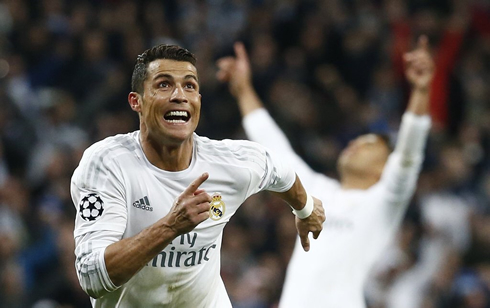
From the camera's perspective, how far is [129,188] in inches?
155

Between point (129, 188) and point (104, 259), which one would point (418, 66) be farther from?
point (104, 259)

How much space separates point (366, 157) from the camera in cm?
667

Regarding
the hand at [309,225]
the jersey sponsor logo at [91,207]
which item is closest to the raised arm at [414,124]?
the hand at [309,225]

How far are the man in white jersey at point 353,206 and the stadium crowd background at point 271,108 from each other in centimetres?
275

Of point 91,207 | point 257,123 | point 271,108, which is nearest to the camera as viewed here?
point 91,207

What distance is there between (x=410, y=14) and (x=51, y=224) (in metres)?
6.07

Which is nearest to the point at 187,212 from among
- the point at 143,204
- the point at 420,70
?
the point at 143,204

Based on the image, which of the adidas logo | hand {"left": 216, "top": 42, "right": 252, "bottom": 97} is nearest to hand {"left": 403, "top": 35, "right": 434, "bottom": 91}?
hand {"left": 216, "top": 42, "right": 252, "bottom": 97}

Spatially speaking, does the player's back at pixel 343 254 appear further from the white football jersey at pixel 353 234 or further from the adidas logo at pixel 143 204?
the adidas logo at pixel 143 204

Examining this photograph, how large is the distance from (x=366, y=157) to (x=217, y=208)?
270cm

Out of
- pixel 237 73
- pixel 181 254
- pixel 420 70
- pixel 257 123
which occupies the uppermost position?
pixel 237 73

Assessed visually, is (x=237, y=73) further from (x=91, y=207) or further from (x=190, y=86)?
(x=91, y=207)

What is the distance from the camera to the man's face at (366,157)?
6.61 metres

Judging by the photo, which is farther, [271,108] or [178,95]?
[271,108]
